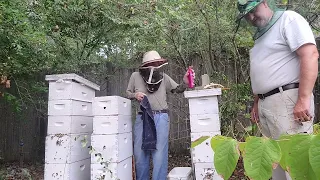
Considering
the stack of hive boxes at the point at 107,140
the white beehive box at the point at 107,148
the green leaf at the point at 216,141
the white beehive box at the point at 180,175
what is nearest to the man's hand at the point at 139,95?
the stack of hive boxes at the point at 107,140

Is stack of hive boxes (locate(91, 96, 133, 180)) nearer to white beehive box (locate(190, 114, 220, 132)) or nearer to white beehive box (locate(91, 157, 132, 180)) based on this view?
white beehive box (locate(91, 157, 132, 180))

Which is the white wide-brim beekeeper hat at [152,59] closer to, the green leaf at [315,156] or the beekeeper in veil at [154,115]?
the beekeeper in veil at [154,115]

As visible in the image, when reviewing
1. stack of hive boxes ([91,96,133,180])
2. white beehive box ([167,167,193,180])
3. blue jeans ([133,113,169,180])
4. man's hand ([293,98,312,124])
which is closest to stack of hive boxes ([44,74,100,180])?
stack of hive boxes ([91,96,133,180])

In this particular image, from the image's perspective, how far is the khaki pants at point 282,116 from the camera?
1992 millimetres

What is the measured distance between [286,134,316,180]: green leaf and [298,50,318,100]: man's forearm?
1356 mm

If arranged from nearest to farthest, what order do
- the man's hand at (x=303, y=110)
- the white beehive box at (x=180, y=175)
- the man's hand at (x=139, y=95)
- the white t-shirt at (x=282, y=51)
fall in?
the man's hand at (x=303, y=110) → the white t-shirt at (x=282, y=51) → the white beehive box at (x=180, y=175) → the man's hand at (x=139, y=95)

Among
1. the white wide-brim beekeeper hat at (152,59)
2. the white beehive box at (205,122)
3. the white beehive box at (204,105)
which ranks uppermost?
the white wide-brim beekeeper hat at (152,59)

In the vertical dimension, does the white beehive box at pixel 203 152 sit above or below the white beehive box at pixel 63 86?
below

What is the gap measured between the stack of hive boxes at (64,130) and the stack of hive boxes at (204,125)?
1147 millimetres

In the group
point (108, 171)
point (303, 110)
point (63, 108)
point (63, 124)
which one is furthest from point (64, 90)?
point (303, 110)

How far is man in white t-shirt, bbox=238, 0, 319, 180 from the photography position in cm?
194

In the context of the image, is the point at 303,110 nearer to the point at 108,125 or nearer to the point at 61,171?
the point at 108,125

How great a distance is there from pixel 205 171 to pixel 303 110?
1.27m

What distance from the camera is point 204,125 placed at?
293cm
